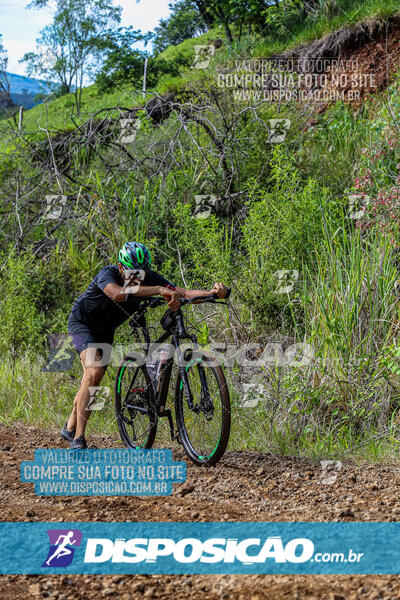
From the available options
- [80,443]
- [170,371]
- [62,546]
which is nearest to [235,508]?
[62,546]

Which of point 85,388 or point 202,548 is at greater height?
point 85,388

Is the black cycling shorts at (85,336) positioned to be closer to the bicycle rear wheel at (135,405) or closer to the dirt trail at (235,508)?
the bicycle rear wheel at (135,405)

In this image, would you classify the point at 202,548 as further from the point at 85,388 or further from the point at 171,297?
the point at 85,388

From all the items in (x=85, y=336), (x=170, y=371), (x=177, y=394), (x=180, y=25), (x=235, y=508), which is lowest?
(x=235, y=508)

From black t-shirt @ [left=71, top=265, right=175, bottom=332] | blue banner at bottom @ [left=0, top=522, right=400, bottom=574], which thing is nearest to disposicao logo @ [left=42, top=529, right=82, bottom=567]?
blue banner at bottom @ [left=0, top=522, right=400, bottom=574]

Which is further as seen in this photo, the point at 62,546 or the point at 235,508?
the point at 235,508

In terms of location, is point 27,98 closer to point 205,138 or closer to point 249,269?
point 205,138

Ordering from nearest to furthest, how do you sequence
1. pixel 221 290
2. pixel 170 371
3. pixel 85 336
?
pixel 221 290 < pixel 170 371 < pixel 85 336

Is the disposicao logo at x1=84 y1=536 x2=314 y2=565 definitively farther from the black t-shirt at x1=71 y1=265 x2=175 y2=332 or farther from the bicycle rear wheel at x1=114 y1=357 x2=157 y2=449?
the black t-shirt at x1=71 y1=265 x2=175 y2=332

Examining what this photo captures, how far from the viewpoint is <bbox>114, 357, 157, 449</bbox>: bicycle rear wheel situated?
5.79 meters

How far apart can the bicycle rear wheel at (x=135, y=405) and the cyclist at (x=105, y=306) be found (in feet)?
1.24

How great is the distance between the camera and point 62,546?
12.0 feet

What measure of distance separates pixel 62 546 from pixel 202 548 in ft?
2.58

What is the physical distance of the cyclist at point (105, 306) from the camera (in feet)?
17.9
